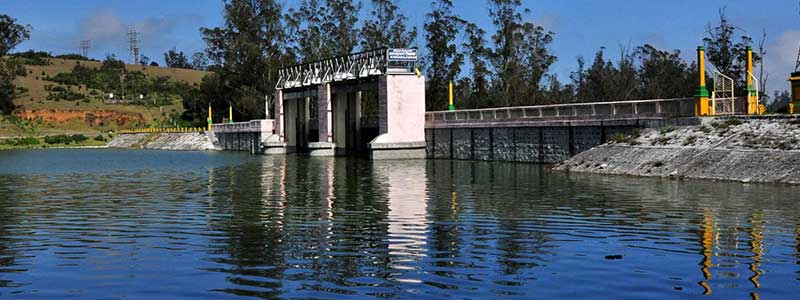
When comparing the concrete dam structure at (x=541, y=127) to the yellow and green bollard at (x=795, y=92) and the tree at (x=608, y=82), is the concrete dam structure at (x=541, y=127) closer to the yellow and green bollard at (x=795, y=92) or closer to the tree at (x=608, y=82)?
the yellow and green bollard at (x=795, y=92)

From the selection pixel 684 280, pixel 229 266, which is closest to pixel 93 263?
pixel 229 266

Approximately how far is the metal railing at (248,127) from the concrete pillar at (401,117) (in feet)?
96.2

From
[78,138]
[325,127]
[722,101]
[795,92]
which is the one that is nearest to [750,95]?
[722,101]

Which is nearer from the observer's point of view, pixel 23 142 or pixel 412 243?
pixel 412 243

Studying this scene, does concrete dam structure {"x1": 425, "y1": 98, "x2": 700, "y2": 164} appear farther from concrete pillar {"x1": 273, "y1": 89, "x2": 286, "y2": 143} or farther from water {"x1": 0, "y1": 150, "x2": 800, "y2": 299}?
concrete pillar {"x1": 273, "y1": 89, "x2": 286, "y2": 143}

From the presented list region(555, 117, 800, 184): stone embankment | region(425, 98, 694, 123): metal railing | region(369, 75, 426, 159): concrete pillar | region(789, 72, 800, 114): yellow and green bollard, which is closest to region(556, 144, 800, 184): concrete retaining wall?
region(555, 117, 800, 184): stone embankment

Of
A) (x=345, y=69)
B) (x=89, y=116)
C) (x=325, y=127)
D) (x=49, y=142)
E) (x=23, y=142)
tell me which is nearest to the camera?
(x=345, y=69)

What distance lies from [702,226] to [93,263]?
44.6 ft

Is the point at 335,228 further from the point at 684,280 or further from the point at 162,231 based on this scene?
the point at 684,280

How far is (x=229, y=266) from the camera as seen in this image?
15812 mm

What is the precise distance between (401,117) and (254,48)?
4523cm

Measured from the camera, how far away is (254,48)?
356 feet

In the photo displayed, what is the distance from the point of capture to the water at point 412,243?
542 inches

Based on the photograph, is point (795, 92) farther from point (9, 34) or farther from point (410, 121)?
point (9, 34)
